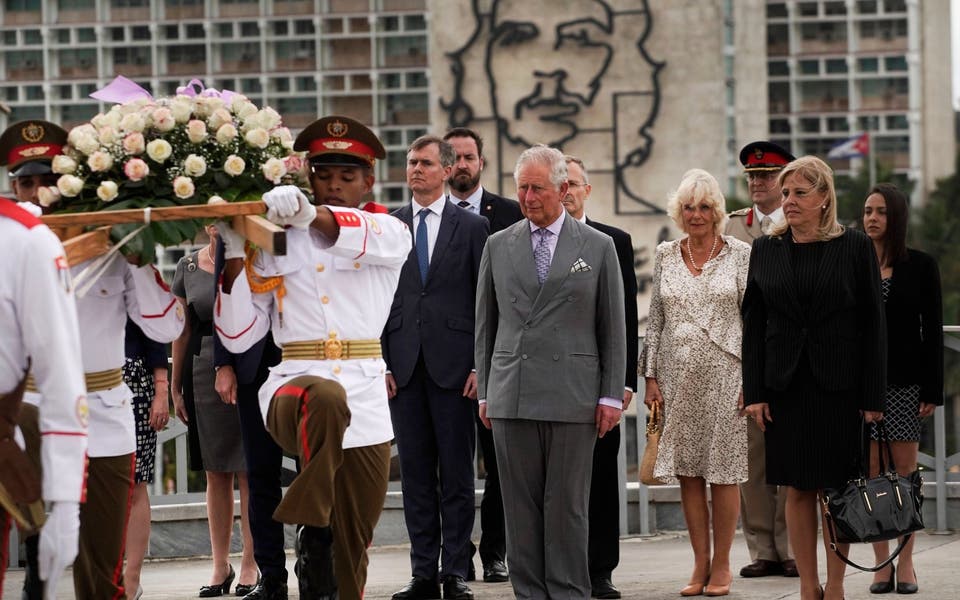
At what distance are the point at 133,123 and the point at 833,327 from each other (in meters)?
2.79

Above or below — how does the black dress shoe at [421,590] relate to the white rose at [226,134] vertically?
below

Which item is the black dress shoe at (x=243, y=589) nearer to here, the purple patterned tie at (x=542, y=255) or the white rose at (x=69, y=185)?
the purple patterned tie at (x=542, y=255)

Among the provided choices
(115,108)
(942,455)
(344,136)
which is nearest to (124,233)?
(115,108)

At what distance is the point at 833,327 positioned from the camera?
276 inches

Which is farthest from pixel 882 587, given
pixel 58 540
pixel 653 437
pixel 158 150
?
pixel 58 540

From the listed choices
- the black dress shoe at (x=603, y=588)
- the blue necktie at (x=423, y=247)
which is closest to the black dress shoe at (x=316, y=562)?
the black dress shoe at (x=603, y=588)

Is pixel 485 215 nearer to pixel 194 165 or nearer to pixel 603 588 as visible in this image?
pixel 603 588

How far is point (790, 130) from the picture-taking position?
3317 inches

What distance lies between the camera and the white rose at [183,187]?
5.95m

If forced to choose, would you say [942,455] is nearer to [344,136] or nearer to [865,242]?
[865,242]

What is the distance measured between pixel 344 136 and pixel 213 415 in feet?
8.19

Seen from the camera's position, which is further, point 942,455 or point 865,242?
point 942,455

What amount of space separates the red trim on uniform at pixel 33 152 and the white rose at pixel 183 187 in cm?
49

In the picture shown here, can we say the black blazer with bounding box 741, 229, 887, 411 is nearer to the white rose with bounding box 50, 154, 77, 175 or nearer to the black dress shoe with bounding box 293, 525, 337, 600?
the black dress shoe with bounding box 293, 525, 337, 600
